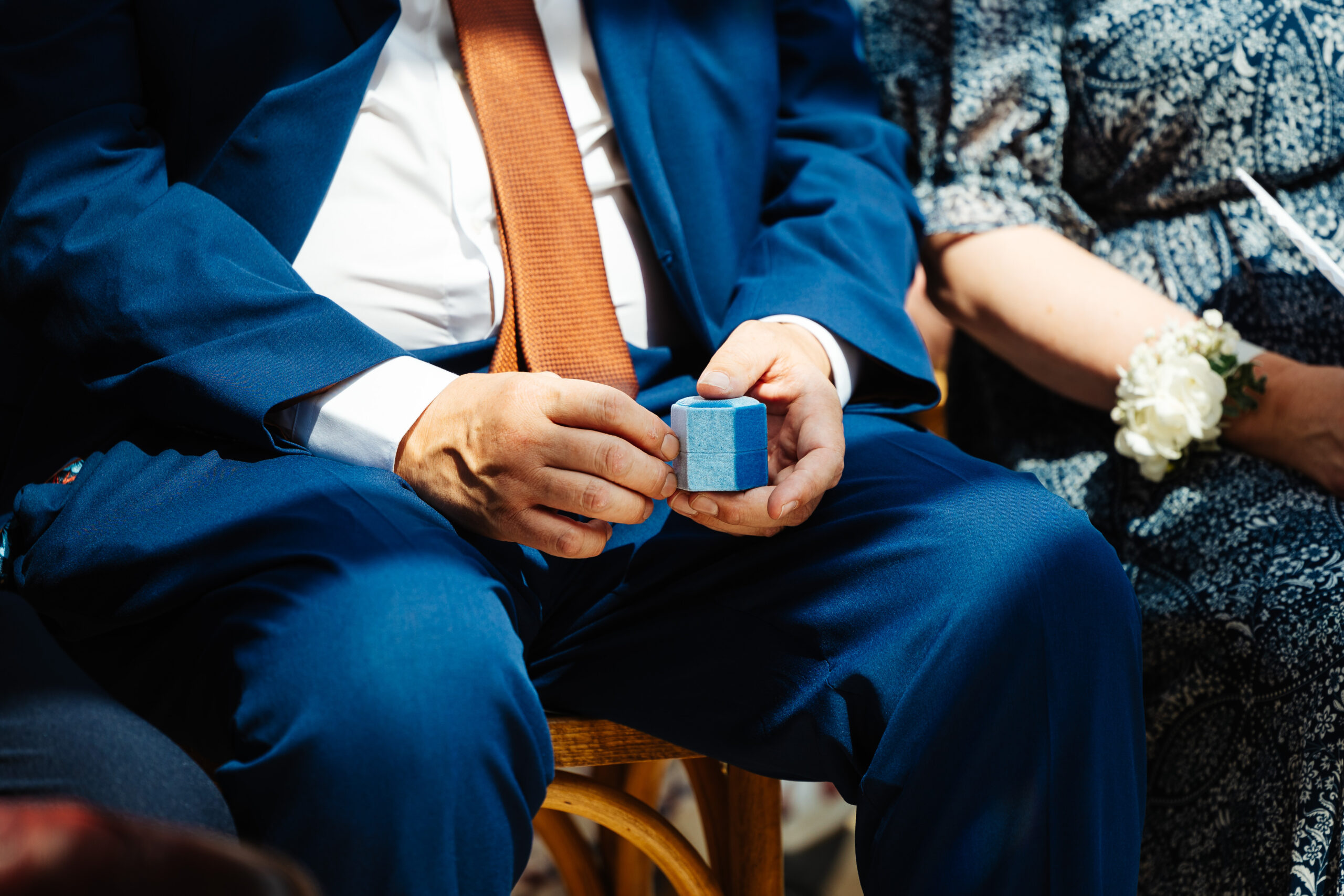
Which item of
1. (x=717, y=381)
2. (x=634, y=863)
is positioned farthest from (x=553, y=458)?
(x=634, y=863)

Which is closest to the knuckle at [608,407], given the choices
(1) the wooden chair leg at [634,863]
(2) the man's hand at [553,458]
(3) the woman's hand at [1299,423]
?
(2) the man's hand at [553,458]

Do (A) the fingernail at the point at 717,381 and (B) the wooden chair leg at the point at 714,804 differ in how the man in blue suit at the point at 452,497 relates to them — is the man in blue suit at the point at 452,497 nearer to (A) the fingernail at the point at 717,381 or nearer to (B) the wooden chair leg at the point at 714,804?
(A) the fingernail at the point at 717,381

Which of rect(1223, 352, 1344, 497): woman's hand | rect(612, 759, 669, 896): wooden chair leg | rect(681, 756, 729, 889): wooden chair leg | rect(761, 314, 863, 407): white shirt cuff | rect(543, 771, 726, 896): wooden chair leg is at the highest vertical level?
rect(761, 314, 863, 407): white shirt cuff

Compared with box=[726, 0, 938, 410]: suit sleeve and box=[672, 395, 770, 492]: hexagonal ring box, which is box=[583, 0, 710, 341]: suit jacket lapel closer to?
box=[726, 0, 938, 410]: suit sleeve

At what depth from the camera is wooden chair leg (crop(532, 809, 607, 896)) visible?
126cm

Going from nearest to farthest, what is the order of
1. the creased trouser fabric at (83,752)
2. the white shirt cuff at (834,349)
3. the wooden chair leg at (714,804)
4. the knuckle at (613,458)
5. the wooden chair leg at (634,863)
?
the creased trouser fabric at (83,752) → the knuckle at (613,458) → the white shirt cuff at (834,349) → the wooden chair leg at (714,804) → the wooden chair leg at (634,863)

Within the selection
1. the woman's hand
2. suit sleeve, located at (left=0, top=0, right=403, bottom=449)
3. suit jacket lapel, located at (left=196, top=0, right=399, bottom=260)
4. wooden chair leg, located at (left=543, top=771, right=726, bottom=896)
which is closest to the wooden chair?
wooden chair leg, located at (left=543, top=771, right=726, bottom=896)

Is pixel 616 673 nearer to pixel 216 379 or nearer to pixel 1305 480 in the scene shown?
pixel 216 379

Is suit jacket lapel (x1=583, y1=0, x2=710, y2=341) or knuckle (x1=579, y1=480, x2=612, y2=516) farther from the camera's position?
suit jacket lapel (x1=583, y1=0, x2=710, y2=341)

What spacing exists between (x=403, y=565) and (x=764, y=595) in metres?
0.34

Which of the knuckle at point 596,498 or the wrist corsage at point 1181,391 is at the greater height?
the knuckle at point 596,498

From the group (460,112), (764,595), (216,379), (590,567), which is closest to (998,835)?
(764,595)

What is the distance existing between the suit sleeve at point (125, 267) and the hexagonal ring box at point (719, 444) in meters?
0.30

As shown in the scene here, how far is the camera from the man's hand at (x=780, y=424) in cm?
86
